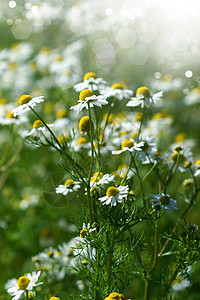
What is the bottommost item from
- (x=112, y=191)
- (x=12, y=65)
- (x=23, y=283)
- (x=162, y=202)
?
(x=23, y=283)

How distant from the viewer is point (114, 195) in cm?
110

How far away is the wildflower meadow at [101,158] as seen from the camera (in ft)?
3.84

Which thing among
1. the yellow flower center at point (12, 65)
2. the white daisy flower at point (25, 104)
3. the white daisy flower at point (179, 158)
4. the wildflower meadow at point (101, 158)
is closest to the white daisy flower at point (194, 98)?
the wildflower meadow at point (101, 158)

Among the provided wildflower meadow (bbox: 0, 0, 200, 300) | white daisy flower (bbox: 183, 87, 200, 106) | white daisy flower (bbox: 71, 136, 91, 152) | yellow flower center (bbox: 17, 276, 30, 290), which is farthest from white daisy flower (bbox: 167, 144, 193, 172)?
white daisy flower (bbox: 183, 87, 200, 106)

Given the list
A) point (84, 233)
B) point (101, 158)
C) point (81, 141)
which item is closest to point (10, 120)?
point (81, 141)

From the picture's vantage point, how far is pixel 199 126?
3262 mm

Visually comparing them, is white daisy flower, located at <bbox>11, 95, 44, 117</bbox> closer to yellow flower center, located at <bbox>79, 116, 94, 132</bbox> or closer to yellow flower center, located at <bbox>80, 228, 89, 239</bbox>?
yellow flower center, located at <bbox>79, 116, 94, 132</bbox>

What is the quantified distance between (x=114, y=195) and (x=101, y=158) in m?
0.36

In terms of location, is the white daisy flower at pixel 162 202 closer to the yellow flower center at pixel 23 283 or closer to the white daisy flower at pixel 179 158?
the white daisy flower at pixel 179 158

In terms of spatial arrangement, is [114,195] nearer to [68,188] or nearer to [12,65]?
[68,188]

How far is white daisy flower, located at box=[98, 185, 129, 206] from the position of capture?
3.55 feet

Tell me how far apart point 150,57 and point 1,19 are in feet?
5.36

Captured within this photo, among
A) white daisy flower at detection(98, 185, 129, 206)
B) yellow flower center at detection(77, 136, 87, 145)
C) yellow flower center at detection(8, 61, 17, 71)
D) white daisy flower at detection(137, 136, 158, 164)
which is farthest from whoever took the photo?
yellow flower center at detection(8, 61, 17, 71)

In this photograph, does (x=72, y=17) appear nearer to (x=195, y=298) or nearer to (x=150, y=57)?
(x=150, y=57)
